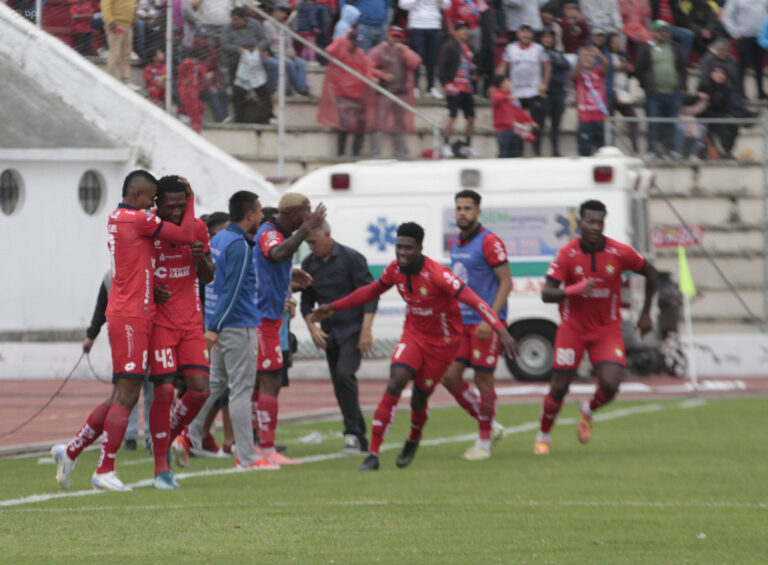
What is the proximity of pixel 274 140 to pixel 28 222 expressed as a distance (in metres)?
3.81

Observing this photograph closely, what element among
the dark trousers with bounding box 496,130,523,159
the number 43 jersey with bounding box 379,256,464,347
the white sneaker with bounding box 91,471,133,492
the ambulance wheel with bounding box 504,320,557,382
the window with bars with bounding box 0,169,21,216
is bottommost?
the ambulance wheel with bounding box 504,320,557,382

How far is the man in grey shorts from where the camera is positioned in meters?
11.0

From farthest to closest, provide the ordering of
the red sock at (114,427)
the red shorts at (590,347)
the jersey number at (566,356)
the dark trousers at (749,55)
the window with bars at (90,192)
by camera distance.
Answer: the dark trousers at (749,55), the window with bars at (90,192), the jersey number at (566,356), the red shorts at (590,347), the red sock at (114,427)

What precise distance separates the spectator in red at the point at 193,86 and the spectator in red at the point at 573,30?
19.3 feet

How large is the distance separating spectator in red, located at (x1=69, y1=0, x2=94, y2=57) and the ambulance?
12.6ft

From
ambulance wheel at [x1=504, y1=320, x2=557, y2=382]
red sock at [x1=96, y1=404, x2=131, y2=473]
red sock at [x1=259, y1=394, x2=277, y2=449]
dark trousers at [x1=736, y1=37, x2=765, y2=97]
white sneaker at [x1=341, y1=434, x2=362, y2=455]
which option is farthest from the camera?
dark trousers at [x1=736, y1=37, x2=765, y2=97]

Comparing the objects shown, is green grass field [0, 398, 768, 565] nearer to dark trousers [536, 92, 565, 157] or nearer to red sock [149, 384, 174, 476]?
red sock [149, 384, 174, 476]

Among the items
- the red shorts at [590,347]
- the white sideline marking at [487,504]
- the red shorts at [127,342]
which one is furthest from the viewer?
the red shorts at [590,347]

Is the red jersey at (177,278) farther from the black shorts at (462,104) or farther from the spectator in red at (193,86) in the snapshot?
the black shorts at (462,104)


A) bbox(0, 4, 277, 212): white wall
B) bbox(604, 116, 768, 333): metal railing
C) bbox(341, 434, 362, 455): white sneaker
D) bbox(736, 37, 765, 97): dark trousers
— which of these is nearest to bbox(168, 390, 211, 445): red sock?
bbox(341, 434, 362, 455): white sneaker

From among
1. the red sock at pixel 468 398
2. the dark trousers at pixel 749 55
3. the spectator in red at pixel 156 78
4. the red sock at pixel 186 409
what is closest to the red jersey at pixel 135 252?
the red sock at pixel 186 409

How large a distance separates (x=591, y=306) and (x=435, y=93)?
11268 millimetres

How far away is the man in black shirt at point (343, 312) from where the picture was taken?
516 inches

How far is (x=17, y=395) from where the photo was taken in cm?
1897
